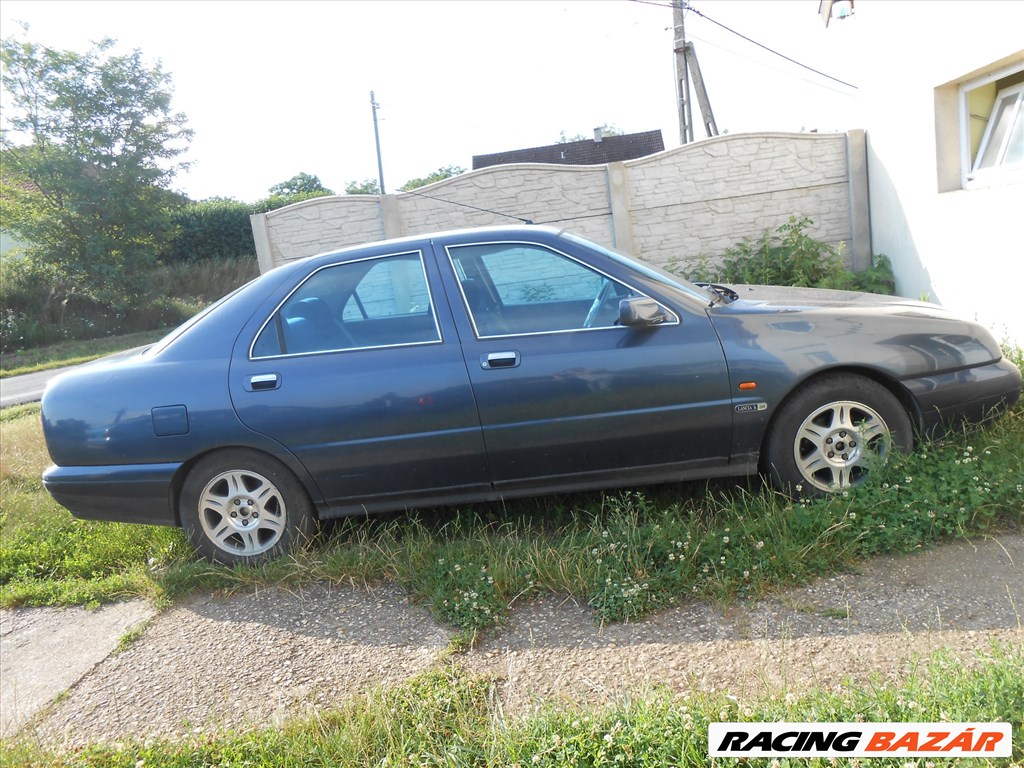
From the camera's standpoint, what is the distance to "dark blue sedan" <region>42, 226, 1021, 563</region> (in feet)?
13.1

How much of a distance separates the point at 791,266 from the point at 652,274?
16.2ft

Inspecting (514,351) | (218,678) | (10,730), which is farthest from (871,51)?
(10,730)

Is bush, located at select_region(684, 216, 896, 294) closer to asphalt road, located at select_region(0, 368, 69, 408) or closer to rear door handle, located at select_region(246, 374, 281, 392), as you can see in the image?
rear door handle, located at select_region(246, 374, 281, 392)

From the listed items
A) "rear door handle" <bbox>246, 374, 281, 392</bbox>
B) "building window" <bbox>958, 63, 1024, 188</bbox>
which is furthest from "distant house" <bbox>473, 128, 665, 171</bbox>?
"rear door handle" <bbox>246, 374, 281, 392</bbox>

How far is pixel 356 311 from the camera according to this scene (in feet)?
14.1

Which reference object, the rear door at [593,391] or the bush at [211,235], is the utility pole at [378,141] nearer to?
the bush at [211,235]

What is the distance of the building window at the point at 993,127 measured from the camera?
241 inches

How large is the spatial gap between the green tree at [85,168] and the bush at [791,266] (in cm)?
1877

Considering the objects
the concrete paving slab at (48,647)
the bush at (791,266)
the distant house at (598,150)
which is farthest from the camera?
the distant house at (598,150)

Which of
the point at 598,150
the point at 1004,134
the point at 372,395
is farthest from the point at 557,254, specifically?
the point at 598,150

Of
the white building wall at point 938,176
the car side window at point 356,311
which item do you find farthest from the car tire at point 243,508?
the white building wall at point 938,176

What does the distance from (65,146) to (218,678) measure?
22.8 meters

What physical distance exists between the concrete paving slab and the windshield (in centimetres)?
292

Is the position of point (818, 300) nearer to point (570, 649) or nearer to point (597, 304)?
point (597, 304)
